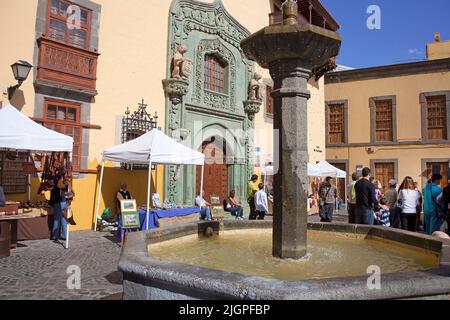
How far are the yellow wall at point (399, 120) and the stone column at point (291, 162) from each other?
70.4 feet

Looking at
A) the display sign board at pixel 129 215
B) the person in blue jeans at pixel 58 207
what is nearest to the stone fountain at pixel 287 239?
the display sign board at pixel 129 215

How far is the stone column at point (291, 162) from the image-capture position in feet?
14.0

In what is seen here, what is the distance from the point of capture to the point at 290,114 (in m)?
4.38

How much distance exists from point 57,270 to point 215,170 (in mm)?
10244

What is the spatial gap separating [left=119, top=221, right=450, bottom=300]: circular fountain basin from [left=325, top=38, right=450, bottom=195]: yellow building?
784 inches

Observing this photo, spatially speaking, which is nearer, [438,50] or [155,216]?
[155,216]

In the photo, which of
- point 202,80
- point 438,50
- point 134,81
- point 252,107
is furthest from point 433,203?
point 438,50

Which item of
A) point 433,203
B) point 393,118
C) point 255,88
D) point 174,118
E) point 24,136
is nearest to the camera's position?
point 433,203

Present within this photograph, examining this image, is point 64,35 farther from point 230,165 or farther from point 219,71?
point 230,165

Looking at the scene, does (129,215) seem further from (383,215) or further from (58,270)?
(383,215)

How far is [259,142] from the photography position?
56.5 ft


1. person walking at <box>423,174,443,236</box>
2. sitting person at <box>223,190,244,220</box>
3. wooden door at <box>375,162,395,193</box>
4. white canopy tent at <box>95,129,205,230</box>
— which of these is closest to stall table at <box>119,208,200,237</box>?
white canopy tent at <box>95,129,205,230</box>

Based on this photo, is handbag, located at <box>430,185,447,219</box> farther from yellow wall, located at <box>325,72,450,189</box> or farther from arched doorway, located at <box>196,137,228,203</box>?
yellow wall, located at <box>325,72,450,189</box>

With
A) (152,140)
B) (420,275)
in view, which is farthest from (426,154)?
(420,275)
